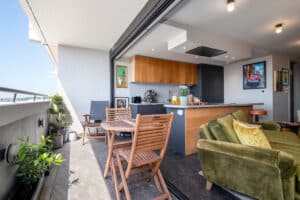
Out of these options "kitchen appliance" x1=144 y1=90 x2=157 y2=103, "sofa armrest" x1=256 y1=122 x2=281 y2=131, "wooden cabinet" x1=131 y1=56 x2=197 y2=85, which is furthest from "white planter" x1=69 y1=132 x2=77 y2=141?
"sofa armrest" x1=256 y1=122 x2=281 y2=131

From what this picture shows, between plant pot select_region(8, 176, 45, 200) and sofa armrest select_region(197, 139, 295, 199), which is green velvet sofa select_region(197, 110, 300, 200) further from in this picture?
plant pot select_region(8, 176, 45, 200)

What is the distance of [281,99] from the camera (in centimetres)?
482

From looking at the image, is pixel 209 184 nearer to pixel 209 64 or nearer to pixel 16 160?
pixel 16 160

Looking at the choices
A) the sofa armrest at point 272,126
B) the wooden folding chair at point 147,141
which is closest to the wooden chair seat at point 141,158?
the wooden folding chair at point 147,141

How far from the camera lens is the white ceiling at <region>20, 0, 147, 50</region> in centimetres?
226

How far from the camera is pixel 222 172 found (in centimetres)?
152

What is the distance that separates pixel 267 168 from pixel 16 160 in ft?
6.99

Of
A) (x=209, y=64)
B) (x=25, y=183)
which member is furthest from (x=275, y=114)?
(x=25, y=183)

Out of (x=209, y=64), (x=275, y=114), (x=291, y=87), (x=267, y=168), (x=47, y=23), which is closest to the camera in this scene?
(x=267, y=168)

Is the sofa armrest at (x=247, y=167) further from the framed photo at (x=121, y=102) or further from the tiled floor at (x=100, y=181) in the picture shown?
the framed photo at (x=121, y=102)

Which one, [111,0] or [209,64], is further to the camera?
[209,64]

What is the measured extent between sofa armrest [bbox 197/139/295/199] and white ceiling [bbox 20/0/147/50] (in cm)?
221

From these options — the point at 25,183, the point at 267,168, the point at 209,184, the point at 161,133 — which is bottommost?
the point at 209,184

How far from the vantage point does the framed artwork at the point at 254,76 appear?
4793 mm
